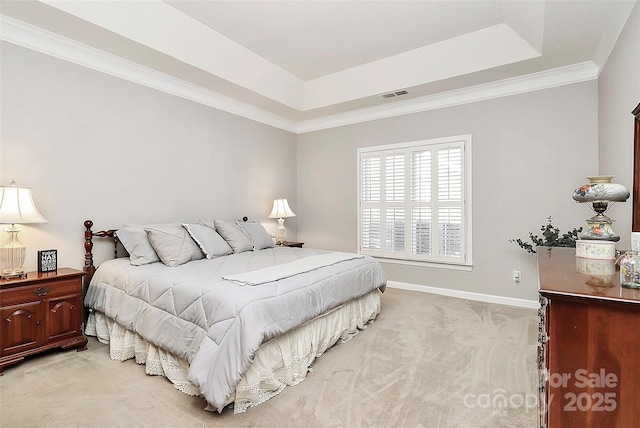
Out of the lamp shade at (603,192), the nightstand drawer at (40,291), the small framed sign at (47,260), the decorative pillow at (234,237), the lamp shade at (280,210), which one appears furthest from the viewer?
the lamp shade at (280,210)

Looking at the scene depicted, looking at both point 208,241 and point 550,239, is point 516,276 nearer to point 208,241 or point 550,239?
point 550,239

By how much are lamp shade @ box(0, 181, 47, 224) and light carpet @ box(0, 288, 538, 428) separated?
3.56 feet

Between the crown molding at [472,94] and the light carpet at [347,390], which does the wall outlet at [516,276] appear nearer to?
the light carpet at [347,390]

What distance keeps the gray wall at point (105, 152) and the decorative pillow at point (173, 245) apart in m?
0.60

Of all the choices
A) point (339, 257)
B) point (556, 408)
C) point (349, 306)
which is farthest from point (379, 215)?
point (556, 408)

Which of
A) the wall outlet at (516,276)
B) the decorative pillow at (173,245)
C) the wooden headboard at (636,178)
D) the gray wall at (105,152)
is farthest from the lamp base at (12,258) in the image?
the wall outlet at (516,276)

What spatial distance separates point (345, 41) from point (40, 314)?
3.84 m

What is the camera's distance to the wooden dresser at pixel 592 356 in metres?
1.00

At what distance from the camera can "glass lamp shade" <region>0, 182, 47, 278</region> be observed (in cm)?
245

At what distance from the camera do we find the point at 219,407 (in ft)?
5.87

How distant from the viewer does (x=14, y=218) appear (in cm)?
246

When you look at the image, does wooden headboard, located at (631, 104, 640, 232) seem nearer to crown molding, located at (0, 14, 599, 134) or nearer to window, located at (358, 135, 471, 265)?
crown molding, located at (0, 14, 599, 134)

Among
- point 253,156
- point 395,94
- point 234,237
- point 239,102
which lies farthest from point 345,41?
point 234,237

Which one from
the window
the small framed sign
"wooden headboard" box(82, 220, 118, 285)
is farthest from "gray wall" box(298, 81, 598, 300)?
the small framed sign
